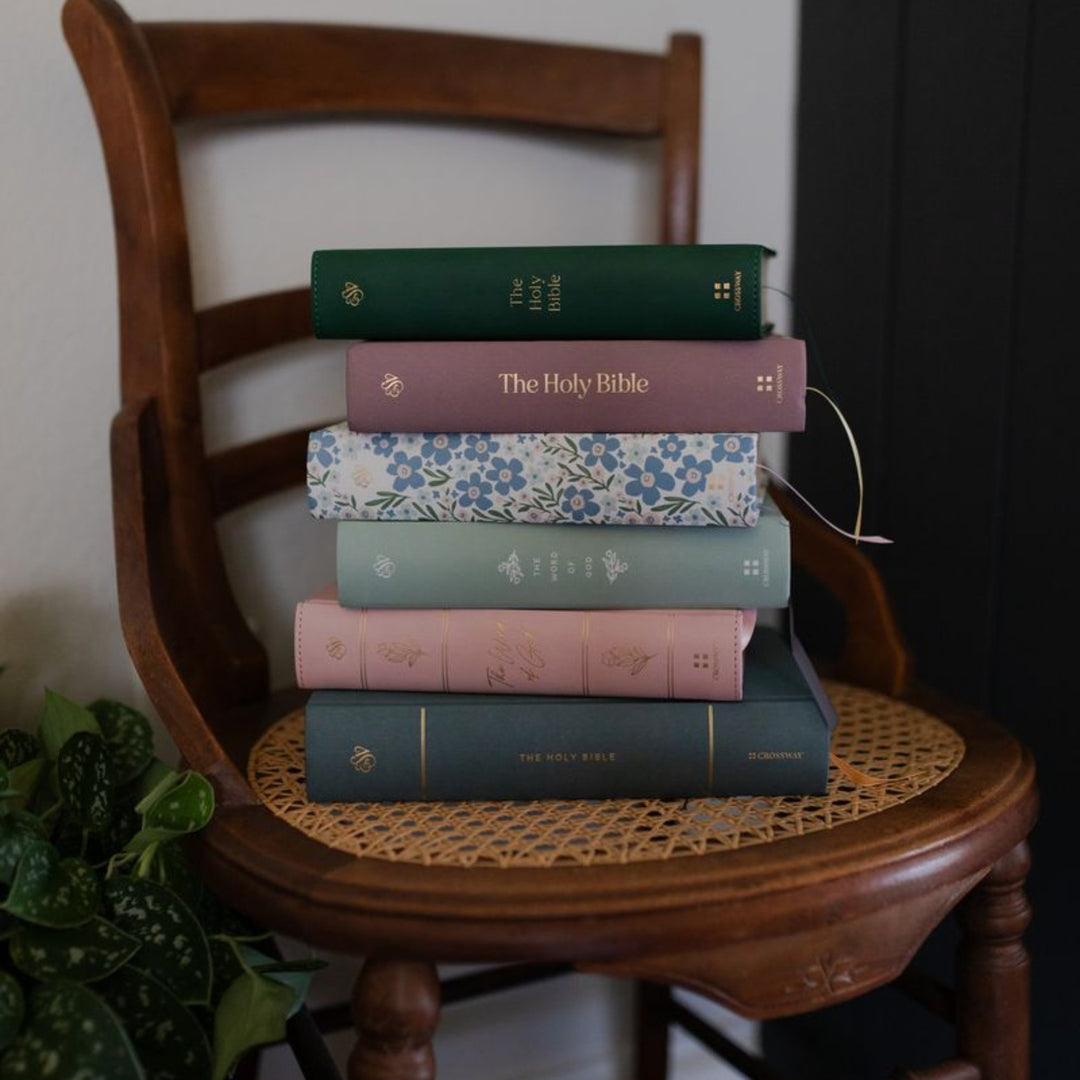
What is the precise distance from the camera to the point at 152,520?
2.93ft

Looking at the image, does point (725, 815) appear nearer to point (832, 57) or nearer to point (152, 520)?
point (152, 520)

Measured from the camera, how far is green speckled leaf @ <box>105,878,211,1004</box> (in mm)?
687

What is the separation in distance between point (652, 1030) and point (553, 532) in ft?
2.24

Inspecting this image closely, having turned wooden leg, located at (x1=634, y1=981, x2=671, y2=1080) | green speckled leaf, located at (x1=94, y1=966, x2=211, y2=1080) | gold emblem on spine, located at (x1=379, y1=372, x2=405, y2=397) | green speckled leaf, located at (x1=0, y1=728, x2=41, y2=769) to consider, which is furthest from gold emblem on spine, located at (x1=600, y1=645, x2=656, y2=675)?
turned wooden leg, located at (x1=634, y1=981, x2=671, y2=1080)

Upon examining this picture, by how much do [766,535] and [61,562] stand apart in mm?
597

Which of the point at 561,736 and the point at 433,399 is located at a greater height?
the point at 433,399

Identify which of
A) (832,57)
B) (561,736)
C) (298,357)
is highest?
(832,57)

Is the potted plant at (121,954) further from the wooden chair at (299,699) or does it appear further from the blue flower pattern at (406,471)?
the blue flower pattern at (406,471)

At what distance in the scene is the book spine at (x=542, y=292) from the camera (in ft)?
2.43

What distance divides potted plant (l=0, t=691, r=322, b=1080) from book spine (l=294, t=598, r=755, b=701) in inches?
4.6

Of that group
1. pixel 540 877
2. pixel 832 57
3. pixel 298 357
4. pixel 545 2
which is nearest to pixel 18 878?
pixel 540 877

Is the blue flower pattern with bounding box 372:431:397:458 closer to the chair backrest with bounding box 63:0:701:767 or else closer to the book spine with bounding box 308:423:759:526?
the book spine with bounding box 308:423:759:526

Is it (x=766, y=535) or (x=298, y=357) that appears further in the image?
(x=298, y=357)

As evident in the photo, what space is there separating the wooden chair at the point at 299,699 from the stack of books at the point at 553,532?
90 mm
